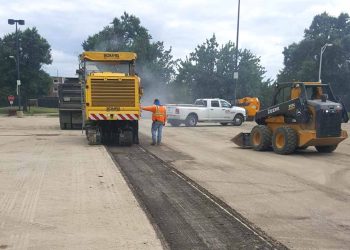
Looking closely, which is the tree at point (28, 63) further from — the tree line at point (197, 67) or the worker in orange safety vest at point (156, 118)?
the worker in orange safety vest at point (156, 118)

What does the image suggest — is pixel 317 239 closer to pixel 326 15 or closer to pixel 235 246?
pixel 235 246

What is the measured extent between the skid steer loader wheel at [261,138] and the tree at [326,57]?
48047 millimetres

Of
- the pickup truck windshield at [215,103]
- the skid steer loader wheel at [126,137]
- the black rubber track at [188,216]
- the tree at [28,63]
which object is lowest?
the black rubber track at [188,216]

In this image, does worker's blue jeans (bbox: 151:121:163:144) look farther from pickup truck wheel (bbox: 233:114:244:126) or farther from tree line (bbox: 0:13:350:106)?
tree line (bbox: 0:13:350:106)

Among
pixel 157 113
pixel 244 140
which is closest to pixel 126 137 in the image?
pixel 157 113

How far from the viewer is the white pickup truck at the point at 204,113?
3070cm

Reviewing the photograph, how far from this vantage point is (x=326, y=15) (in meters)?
76.4

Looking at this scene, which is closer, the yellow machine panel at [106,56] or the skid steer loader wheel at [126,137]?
the skid steer loader wheel at [126,137]

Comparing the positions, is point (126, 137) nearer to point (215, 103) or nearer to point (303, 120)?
point (303, 120)

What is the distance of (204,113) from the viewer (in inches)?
1244

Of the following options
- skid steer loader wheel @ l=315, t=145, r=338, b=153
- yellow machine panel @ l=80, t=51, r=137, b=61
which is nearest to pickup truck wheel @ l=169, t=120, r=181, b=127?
yellow machine panel @ l=80, t=51, r=137, b=61

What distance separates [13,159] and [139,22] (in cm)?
6529

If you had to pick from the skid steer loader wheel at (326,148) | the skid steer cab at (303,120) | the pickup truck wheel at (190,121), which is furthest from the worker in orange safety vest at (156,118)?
the pickup truck wheel at (190,121)

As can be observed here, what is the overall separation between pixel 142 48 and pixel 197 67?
445 inches
